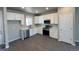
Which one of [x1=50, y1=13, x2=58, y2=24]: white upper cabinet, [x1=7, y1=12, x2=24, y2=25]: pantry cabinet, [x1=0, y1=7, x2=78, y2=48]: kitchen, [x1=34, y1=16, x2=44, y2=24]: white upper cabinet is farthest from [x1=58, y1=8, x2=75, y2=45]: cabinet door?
[x1=34, y1=16, x2=44, y2=24]: white upper cabinet

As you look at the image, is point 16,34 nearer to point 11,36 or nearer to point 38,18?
point 11,36

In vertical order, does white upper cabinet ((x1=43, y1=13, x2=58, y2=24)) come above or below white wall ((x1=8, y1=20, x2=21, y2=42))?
above

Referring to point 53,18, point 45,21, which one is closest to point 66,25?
point 53,18

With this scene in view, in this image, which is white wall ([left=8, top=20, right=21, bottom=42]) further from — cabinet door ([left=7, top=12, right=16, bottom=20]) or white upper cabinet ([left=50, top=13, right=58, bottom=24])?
white upper cabinet ([left=50, top=13, right=58, bottom=24])

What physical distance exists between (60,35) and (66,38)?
0.58 metres

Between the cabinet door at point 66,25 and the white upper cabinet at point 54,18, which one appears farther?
the white upper cabinet at point 54,18

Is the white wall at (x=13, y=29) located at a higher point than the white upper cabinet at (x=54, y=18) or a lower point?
lower

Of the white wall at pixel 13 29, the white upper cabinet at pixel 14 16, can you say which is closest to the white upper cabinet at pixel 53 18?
the white upper cabinet at pixel 14 16

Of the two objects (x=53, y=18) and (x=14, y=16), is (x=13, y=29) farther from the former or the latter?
(x=53, y=18)

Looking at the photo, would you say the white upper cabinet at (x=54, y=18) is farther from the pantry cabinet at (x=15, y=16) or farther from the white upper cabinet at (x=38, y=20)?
the pantry cabinet at (x=15, y=16)

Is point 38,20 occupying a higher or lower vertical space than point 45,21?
higher
